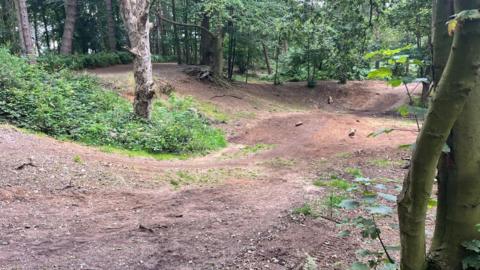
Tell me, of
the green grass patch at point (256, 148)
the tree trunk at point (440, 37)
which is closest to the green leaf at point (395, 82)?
the tree trunk at point (440, 37)

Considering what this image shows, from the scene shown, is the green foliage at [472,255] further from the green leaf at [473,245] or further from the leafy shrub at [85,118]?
the leafy shrub at [85,118]

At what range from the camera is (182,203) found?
5254 millimetres

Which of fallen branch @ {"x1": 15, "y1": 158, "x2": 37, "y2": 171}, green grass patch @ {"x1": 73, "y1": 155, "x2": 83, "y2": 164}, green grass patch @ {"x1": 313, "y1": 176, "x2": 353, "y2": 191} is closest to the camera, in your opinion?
fallen branch @ {"x1": 15, "y1": 158, "x2": 37, "y2": 171}

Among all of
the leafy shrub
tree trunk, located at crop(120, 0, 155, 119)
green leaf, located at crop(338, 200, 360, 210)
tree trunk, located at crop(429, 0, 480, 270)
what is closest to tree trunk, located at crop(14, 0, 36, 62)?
the leafy shrub

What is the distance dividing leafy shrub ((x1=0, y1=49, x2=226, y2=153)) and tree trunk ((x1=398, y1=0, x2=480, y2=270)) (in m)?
7.61

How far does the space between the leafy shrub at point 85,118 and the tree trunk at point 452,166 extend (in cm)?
761

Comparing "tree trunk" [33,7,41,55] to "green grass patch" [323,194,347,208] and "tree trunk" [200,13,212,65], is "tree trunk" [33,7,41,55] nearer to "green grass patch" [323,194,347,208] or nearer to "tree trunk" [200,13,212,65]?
"tree trunk" [200,13,212,65]

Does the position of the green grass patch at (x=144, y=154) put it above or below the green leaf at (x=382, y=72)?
below

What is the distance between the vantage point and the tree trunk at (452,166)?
133cm

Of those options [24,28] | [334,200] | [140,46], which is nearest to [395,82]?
[334,200]

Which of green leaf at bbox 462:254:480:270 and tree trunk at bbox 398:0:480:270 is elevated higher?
tree trunk at bbox 398:0:480:270

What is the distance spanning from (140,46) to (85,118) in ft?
7.65

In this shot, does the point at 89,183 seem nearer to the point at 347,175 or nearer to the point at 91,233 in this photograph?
the point at 91,233

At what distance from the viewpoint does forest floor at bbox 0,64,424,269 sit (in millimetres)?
3566
